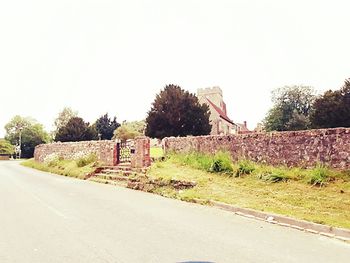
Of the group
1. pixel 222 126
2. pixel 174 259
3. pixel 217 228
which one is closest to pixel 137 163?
pixel 217 228

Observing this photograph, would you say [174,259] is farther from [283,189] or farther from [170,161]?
[170,161]

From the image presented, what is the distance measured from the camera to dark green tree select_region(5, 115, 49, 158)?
9275 centimetres

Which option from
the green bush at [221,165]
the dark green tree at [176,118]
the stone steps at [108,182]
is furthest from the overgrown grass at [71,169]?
the dark green tree at [176,118]

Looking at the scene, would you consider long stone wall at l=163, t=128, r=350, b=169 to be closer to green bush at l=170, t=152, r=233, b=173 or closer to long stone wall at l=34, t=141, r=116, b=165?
green bush at l=170, t=152, r=233, b=173

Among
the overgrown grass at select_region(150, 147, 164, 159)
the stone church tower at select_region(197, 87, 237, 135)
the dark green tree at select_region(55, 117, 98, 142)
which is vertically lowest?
the overgrown grass at select_region(150, 147, 164, 159)

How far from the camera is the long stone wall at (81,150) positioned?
23.1 metres

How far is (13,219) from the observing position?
28.3ft

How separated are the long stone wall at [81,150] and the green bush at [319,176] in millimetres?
13501

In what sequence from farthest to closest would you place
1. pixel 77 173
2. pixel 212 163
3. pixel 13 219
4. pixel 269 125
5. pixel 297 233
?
pixel 269 125 → pixel 77 173 → pixel 212 163 → pixel 13 219 → pixel 297 233

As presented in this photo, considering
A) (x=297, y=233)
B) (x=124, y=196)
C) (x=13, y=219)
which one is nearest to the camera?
(x=297, y=233)

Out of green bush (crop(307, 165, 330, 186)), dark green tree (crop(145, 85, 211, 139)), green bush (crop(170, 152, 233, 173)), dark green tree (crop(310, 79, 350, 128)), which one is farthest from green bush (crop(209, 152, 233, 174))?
dark green tree (crop(310, 79, 350, 128))

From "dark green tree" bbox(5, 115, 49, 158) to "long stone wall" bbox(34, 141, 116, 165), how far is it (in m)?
57.3

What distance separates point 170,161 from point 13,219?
11.7 m

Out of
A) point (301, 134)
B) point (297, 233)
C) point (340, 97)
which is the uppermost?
point (340, 97)
